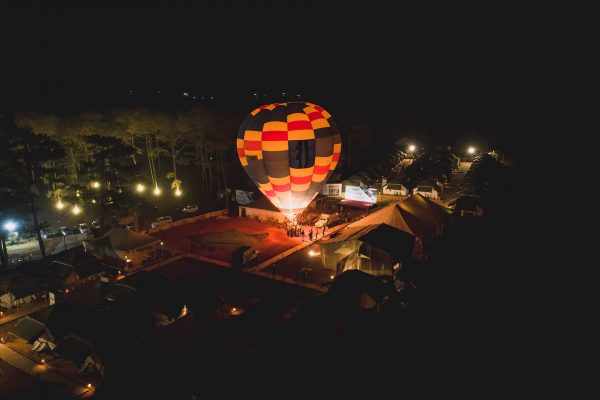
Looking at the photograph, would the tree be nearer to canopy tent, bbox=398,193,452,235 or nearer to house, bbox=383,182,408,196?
canopy tent, bbox=398,193,452,235

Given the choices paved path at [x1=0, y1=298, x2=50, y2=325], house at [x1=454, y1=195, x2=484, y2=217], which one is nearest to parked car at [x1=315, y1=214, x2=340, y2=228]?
house at [x1=454, y1=195, x2=484, y2=217]

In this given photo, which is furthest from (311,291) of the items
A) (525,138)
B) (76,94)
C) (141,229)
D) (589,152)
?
(525,138)

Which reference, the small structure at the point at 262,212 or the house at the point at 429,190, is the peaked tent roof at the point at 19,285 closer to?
the small structure at the point at 262,212

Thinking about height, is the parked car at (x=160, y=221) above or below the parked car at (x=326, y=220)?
below

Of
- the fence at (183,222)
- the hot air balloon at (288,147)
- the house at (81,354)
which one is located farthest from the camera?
the fence at (183,222)

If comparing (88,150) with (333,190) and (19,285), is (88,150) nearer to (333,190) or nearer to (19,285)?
(19,285)

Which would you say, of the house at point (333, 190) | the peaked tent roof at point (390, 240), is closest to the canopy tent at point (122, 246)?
the peaked tent roof at point (390, 240)

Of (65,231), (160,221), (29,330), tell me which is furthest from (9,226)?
(29,330)
